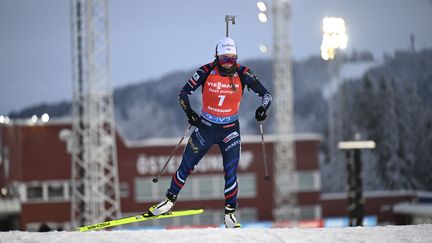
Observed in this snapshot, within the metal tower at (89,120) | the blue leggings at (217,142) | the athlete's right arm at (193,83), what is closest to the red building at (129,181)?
the metal tower at (89,120)

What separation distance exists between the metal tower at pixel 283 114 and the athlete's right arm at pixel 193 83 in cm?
1938

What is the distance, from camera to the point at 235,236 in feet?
26.4

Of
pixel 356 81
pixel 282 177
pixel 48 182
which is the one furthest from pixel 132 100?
pixel 282 177

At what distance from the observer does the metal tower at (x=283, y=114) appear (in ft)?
94.6

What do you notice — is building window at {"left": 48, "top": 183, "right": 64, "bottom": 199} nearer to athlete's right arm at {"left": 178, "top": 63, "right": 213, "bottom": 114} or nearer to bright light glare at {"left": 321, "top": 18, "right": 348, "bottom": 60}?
bright light glare at {"left": 321, "top": 18, "right": 348, "bottom": 60}

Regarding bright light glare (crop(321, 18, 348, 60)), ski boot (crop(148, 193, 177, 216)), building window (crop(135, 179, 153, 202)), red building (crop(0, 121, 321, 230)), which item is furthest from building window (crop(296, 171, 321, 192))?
ski boot (crop(148, 193, 177, 216))

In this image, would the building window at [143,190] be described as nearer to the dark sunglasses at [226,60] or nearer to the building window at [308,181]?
the building window at [308,181]

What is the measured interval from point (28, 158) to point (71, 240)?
33144mm

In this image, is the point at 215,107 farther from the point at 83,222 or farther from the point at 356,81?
the point at 356,81

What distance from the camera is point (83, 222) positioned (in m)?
22.4

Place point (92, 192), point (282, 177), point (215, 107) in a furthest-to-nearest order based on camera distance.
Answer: point (282, 177) < point (92, 192) < point (215, 107)

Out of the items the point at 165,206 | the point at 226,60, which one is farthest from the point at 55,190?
the point at 226,60

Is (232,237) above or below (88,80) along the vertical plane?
below

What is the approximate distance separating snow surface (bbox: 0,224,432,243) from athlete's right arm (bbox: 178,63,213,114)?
1.69 metres
